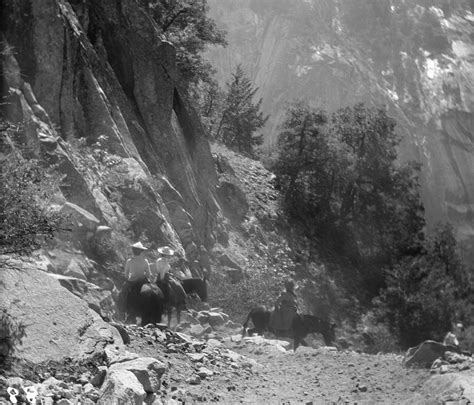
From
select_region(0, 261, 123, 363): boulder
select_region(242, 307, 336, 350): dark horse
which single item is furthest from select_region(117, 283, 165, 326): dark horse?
select_region(242, 307, 336, 350): dark horse

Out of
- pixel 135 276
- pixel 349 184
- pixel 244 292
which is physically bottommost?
pixel 244 292

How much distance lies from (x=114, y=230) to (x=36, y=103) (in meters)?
3.56

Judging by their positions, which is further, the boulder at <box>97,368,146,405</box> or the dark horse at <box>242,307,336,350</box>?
the dark horse at <box>242,307,336,350</box>

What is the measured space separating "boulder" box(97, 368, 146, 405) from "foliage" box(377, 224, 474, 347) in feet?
75.6

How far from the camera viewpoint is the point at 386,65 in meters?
92.7

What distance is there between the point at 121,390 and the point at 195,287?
34.5ft

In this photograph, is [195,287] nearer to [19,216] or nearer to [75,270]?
[75,270]

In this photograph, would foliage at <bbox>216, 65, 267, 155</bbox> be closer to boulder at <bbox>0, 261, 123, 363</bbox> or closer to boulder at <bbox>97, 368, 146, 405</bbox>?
boulder at <bbox>0, 261, 123, 363</bbox>

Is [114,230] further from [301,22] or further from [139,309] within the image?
[301,22]

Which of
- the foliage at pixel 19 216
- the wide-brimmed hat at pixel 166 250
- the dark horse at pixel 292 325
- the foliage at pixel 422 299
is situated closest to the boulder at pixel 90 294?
the foliage at pixel 19 216

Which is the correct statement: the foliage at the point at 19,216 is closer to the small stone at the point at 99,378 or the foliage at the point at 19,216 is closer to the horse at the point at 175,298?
the small stone at the point at 99,378

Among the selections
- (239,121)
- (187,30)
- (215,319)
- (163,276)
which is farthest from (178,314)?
(239,121)

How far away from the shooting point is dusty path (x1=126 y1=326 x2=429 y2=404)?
9883 millimetres

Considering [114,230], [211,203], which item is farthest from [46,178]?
[211,203]
